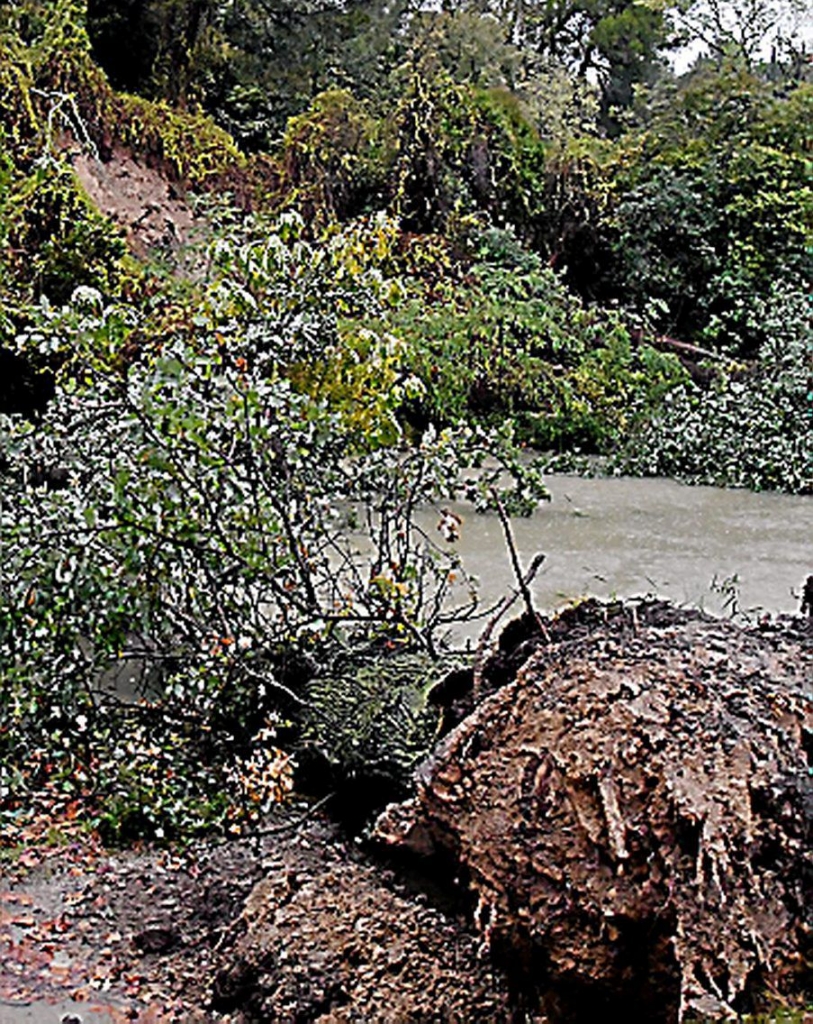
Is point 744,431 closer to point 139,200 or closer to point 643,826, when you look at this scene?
point 139,200

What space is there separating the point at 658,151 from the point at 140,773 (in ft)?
40.9

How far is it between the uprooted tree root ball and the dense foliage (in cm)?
107

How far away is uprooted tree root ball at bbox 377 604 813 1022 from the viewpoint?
7.42ft

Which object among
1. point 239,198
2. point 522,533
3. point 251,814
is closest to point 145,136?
point 239,198

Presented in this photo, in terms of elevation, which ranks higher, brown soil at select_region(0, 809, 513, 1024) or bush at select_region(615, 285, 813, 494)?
bush at select_region(615, 285, 813, 494)

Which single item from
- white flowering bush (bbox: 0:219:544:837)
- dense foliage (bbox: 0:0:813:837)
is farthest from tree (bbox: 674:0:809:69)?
white flowering bush (bbox: 0:219:544:837)

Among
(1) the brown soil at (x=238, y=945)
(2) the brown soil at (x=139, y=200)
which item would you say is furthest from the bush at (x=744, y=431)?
(1) the brown soil at (x=238, y=945)

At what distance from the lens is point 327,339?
17.0 ft

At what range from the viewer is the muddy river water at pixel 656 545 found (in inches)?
226

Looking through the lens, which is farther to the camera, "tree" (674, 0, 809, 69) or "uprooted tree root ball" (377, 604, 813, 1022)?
"tree" (674, 0, 809, 69)

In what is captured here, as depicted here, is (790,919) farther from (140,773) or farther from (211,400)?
(211,400)

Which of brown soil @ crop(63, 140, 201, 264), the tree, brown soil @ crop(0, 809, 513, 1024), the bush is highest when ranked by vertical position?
the tree

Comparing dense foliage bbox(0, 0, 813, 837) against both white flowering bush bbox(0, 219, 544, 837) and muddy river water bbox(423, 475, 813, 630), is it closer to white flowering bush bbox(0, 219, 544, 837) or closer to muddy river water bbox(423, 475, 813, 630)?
white flowering bush bbox(0, 219, 544, 837)

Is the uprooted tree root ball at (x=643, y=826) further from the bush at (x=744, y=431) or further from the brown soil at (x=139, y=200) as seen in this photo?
the brown soil at (x=139, y=200)
